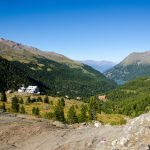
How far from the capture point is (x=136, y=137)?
150 ft

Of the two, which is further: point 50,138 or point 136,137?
point 50,138

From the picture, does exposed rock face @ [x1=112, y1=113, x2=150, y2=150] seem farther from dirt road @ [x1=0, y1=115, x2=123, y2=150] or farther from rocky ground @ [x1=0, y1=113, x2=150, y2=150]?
dirt road @ [x1=0, y1=115, x2=123, y2=150]

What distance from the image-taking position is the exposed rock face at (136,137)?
44.1 m

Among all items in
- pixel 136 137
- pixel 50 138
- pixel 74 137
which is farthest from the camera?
pixel 50 138

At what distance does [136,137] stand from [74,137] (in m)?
16.8

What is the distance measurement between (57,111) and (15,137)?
83080 millimetres

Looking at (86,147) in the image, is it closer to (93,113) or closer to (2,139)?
(2,139)

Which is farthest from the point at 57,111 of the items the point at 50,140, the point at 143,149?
the point at 143,149

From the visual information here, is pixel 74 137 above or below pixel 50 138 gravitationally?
above

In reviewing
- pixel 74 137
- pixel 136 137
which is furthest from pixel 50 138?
pixel 136 137

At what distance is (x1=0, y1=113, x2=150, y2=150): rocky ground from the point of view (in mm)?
45969

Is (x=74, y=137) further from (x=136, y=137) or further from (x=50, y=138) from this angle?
(x=136, y=137)

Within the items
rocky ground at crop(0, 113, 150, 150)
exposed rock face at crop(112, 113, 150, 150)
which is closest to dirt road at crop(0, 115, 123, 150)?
rocky ground at crop(0, 113, 150, 150)

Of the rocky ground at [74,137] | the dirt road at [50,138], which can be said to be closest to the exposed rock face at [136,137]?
the rocky ground at [74,137]
